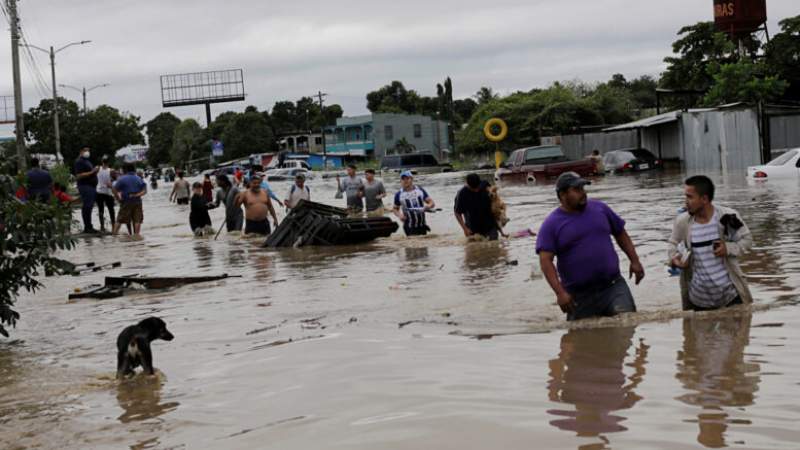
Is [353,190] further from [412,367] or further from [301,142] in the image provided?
[301,142]

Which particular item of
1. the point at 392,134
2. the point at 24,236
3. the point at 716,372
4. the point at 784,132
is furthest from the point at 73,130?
the point at 716,372

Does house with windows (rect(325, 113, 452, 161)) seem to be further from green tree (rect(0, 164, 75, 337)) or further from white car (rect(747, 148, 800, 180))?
green tree (rect(0, 164, 75, 337))

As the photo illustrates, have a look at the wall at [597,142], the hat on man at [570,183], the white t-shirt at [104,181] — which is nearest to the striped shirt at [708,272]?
the hat on man at [570,183]

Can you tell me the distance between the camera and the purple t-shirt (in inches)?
324

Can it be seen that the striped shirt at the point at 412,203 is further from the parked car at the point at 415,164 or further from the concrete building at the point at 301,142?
the concrete building at the point at 301,142

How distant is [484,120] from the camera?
7456 centimetres

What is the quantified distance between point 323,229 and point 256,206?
205 centimetres

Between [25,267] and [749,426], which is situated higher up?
[25,267]

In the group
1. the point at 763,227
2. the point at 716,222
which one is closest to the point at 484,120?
the point at 763,227

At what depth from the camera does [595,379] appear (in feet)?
22.4

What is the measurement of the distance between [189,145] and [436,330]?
431 ft

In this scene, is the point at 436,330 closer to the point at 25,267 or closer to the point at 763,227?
the point at 25,267

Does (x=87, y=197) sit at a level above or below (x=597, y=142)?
below

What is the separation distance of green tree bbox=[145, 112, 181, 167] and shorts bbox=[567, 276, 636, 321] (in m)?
151
